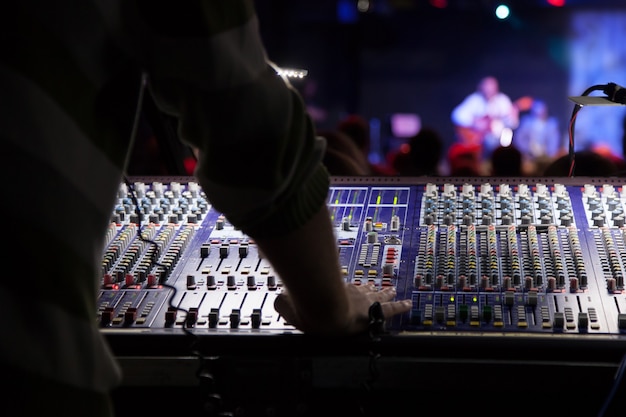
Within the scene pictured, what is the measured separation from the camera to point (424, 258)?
6.86ft

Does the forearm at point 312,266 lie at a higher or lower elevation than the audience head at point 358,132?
lower

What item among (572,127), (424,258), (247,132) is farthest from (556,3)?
(247,132)

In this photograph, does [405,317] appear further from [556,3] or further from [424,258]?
[556,3]

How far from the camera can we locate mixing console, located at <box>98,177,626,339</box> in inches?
71.9

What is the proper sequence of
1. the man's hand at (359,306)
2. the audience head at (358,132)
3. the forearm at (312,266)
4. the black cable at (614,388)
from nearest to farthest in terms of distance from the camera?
the forearm at (312,266) < the black cable at (614,388) < the man's hand at (359,306) < the audience head at (358,132)

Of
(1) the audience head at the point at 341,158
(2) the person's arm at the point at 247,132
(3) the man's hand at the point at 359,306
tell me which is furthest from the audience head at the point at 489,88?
(2) the person's arm at the point at 247,132

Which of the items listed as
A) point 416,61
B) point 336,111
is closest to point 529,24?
point 416,61

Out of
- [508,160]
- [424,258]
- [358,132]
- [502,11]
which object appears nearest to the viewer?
[424,258]

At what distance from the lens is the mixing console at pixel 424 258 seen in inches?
71.9

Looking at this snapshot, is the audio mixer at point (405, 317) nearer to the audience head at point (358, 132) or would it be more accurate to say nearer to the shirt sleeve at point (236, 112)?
the shirt sleeve at point (236, 112)

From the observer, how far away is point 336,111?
15.3 m

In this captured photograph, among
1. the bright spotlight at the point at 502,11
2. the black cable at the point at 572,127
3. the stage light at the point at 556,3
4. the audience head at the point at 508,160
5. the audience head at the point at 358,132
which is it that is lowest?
the black cable at the point at 572,127

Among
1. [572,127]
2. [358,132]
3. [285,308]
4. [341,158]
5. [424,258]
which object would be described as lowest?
[285,308]

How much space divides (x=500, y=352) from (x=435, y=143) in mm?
3559
